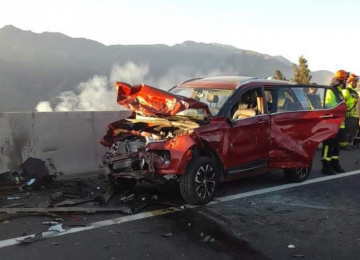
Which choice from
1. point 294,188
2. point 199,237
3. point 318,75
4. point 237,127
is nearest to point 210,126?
point 237,127

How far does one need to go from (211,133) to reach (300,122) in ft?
6.90

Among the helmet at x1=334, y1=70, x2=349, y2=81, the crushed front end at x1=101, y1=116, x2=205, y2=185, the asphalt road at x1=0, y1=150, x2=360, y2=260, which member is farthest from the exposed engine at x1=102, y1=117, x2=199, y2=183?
the helmet at x1=334, y1=70, x2=349, y2=81

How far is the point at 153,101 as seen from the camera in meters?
5.66

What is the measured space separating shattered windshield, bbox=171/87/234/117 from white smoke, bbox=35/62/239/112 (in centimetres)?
925

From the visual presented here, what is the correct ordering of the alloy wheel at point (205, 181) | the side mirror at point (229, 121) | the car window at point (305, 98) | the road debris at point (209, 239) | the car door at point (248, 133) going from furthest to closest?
the car window at point (305, 98), the car door at point (248, 133), the side mirror at point (229, 121), the alloy wheel at point (205, 181), the road debris at point (209, 239)

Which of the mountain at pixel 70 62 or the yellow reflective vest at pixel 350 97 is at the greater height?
the mountain at pixel 70 62

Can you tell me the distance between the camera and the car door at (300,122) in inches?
257

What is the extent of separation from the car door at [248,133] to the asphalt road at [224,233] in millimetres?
545

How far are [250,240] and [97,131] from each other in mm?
4109

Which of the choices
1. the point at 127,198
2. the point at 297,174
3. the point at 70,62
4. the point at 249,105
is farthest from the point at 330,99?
the point at 70,62

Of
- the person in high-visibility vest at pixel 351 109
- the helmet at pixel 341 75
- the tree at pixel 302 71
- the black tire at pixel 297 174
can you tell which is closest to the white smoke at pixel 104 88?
the tree at pixel 302 71

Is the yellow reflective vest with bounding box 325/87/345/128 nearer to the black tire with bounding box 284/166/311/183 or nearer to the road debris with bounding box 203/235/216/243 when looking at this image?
the black tire with bounding box 284/166/311/183

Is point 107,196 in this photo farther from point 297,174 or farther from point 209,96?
point 297,174

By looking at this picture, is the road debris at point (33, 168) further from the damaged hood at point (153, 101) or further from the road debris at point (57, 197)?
the damaged hood at point (153, 101)
